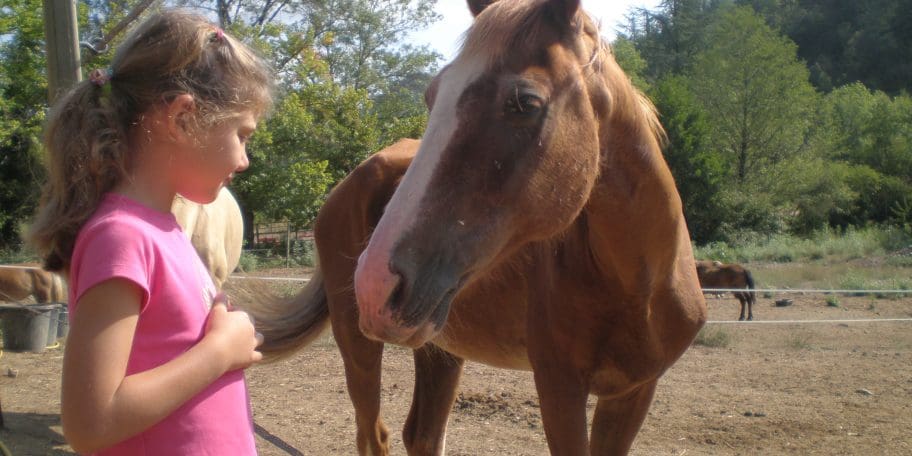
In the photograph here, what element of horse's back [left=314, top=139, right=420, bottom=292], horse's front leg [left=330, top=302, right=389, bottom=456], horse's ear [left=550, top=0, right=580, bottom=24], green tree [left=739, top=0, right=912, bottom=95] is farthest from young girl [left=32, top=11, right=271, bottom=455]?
green tree [left=739, top=0, right=912, bottom=95]

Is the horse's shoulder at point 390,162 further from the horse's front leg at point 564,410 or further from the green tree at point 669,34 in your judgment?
the green tree at point 669,34

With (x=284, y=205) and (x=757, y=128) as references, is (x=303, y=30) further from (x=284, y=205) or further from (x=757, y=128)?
(x=757, y=128)

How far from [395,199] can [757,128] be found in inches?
1297

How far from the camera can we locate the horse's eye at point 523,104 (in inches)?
64.8

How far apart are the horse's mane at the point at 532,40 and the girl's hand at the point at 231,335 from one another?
83cm

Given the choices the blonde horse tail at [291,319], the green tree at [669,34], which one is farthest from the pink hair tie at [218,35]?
the green tree at [669,34]

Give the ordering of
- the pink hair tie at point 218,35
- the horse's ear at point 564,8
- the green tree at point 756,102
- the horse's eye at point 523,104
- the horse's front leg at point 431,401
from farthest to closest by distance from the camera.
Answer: the green tree at point 756,102, the horse's front leg at point 431,401, the horse's ear at point 564,8, the horse's eye at point 523,104, the pink hair tie at point 218,35

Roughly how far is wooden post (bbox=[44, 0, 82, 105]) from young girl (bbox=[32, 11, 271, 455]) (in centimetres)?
264

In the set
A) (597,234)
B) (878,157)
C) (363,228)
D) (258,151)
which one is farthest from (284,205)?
(878,157)

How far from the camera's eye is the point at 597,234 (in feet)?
7.03

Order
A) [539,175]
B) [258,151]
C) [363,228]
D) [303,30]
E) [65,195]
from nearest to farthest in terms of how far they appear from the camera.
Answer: [65,195]
[539,175]
[363,228]
[258,151]
[303,30]

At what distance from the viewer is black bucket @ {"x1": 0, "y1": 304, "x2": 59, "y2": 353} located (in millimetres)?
7043

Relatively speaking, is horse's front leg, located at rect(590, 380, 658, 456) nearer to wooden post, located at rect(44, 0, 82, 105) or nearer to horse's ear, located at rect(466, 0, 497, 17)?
horse's ear, located at rect(466, 0, 497, 17)

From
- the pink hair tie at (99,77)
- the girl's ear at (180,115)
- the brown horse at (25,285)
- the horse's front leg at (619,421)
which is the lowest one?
the brown horse at (25,285)
